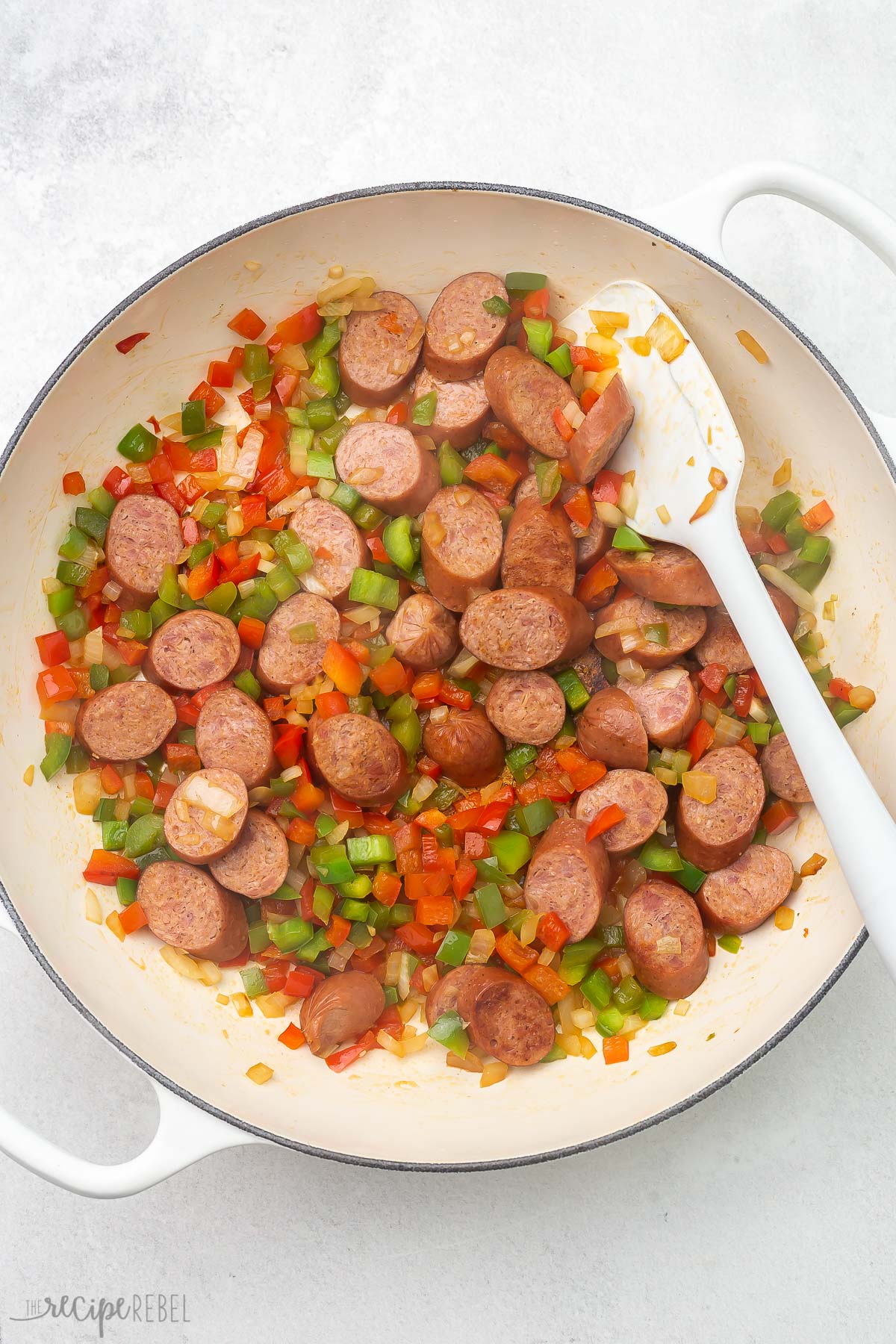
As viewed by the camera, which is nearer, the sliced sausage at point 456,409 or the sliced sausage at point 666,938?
the sliced sausage at point 666,938

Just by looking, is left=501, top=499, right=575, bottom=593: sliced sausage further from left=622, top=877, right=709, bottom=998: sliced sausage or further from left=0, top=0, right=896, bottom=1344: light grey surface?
left=0, top=0, right=896, bottom=1344: light grey surface

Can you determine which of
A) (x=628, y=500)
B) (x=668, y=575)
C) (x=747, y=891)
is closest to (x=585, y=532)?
(x=628, y=500)

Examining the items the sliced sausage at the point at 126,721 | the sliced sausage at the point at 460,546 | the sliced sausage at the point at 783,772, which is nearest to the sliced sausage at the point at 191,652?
the sliced sausage at the point at 126,721

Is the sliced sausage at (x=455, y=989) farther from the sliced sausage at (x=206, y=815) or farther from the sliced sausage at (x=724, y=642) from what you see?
the sliced sausage at (x=724, y=642)

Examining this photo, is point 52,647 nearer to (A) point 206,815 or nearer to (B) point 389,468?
(A) point 206,815

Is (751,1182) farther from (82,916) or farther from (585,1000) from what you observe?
(82,916)
